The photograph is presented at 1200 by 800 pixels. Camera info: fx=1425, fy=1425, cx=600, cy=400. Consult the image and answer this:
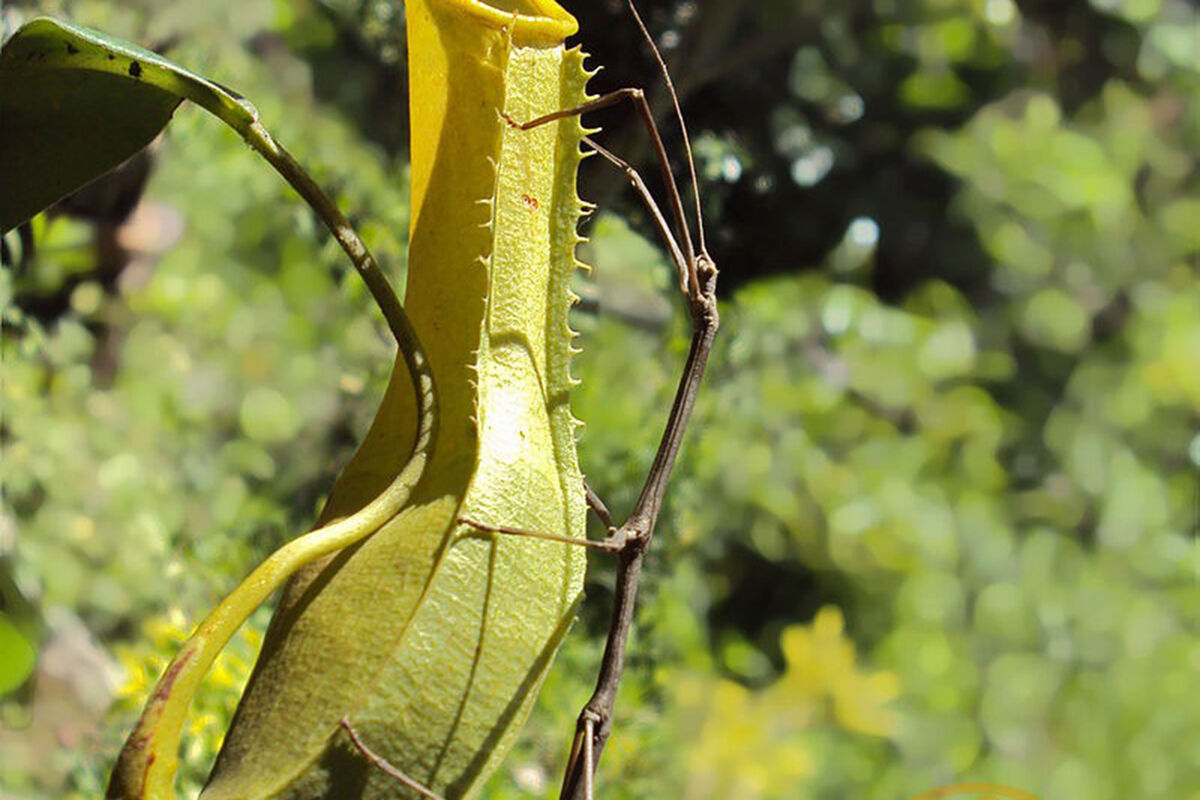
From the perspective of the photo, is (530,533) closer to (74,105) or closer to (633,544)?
(633,544)

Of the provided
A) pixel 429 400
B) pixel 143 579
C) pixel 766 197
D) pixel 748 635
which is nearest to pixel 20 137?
pixel 429 400

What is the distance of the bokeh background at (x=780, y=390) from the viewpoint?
1.19 m

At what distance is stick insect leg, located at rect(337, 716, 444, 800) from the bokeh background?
1.66 ft

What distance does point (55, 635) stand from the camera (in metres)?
1.60

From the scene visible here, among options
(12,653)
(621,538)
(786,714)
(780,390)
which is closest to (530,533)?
(621,538)

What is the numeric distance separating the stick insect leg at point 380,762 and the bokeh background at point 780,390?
506 mm

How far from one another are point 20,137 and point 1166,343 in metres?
2.16

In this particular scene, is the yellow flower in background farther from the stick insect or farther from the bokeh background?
the stick insect

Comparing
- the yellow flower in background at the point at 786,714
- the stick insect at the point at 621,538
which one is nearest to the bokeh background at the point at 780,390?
the yellow flower in background at the point at 786,714

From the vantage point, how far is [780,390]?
200 cm

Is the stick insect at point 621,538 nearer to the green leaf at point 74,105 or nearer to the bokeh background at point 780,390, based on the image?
the green leaf at point 74,105

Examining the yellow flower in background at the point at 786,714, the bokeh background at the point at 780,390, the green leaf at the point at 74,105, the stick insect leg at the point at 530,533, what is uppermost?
the green leaf at the point at 74,105

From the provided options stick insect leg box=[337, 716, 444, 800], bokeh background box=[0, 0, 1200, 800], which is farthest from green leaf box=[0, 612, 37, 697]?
bokeh background box=[0, 0, 1200, 800]

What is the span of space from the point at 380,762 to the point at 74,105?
250 mm
